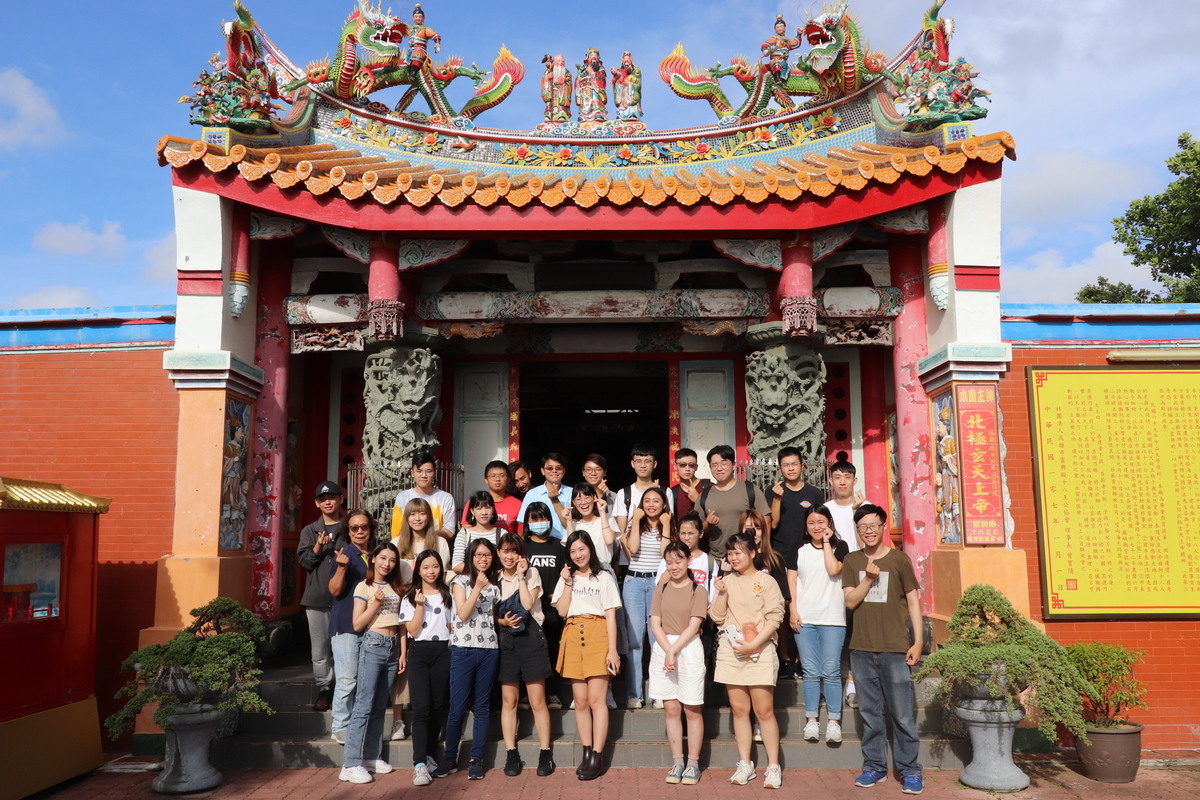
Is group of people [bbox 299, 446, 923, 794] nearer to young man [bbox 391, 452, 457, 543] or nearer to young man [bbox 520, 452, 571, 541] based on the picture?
young man [bbox 520, 452, 571, 541]

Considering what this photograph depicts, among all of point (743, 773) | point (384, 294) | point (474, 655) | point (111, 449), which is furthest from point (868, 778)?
point (111, 449)

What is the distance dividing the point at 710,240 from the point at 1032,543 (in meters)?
3.37

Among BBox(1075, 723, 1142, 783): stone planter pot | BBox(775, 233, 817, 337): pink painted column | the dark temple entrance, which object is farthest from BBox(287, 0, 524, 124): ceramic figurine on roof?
BBox(1075, 723, 1142, 783): stone planter pot

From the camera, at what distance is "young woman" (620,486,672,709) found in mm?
5285

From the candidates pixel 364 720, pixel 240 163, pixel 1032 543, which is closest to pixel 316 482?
pixel 240 163

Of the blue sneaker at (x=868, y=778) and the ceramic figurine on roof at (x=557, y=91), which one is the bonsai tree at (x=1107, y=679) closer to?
the blue sneaker at (x=868, y=778)

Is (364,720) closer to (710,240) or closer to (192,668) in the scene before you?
(192,668)

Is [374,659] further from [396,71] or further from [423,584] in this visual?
[396,71]

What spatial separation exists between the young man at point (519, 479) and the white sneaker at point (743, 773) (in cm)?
234

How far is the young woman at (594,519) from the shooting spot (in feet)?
17.7

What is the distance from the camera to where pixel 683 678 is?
190 inches

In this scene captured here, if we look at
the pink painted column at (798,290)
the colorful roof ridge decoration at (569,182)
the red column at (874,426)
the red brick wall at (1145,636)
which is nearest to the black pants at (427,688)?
the colorful roof ridge decoration at (569,182)

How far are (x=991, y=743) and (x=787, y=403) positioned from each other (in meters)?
2.77

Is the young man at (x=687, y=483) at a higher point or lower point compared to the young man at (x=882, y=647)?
higher
